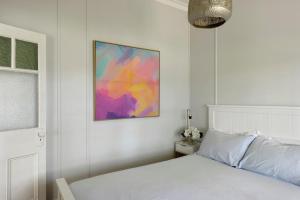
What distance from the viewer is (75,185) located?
67.1 inches

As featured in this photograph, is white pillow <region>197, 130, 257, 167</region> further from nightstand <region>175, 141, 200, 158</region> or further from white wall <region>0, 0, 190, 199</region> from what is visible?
white wall <region>0, 0, 190, 199</region>

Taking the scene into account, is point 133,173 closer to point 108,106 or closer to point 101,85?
point 108,106

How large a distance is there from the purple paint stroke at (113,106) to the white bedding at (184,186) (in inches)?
34.6

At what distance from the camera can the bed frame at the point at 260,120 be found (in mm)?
2277

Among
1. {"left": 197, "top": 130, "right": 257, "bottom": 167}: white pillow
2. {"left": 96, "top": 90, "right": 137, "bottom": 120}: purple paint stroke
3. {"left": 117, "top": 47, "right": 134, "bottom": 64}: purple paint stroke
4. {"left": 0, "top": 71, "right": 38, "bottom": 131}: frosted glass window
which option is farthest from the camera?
{"left": 117, "top": 47, "right": 134, "bottom": 64}: purple paint stroke

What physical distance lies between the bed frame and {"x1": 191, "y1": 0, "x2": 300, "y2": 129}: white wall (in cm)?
9

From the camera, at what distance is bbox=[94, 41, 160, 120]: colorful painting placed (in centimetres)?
260

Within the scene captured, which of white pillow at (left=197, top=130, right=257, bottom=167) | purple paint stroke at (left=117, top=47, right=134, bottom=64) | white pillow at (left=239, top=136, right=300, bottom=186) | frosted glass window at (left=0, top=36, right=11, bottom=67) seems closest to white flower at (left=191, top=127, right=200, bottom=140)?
white pillow at (left=197, top=130, right=257, bottom=167)

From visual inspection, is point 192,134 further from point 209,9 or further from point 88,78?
point 209,9

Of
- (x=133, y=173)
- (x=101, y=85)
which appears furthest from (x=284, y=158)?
(x=101, y=85)

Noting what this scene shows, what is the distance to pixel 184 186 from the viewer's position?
66.7 inches

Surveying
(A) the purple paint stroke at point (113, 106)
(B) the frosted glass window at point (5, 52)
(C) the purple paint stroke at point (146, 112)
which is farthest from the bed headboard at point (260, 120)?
(B) the frosted glass window at point (5, 52)

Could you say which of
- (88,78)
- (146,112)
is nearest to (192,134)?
(146,112)

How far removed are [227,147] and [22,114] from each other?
84.4 inches
